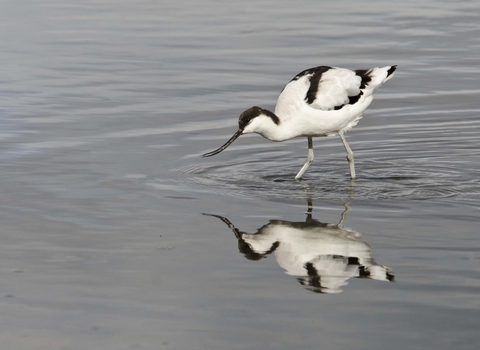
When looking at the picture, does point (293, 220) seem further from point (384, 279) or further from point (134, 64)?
point (134, 64)

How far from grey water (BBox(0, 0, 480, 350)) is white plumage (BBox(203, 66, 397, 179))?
478 mm

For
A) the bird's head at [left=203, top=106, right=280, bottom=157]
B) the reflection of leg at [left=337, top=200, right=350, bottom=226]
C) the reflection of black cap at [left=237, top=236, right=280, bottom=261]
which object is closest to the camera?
the reflection of black cap at [left=237, top=236, right=280, bottom=261]

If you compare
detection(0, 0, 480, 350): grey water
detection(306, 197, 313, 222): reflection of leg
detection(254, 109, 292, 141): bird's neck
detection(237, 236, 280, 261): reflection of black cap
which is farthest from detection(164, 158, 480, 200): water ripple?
detection(237, 236, 280, 261): reflection of black cap

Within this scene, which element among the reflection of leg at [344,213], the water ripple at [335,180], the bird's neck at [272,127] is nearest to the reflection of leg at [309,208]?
the water ripple at [335,180]

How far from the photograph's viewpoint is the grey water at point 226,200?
231 inches

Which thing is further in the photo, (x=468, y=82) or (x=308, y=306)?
(x=468, y=82)

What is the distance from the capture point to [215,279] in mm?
6621

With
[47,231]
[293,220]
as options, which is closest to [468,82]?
[293,220]

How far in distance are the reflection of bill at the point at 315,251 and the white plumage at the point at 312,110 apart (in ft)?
4.78

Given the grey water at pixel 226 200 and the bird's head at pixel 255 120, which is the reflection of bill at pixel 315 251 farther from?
the bird's head at pixel 255 120

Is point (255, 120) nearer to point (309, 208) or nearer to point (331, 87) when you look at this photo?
point (331, 87)

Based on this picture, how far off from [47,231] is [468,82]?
8066mm

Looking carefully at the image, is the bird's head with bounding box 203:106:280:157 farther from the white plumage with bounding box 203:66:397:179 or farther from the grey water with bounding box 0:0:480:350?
the grey water with bounding box 0:0:480:350

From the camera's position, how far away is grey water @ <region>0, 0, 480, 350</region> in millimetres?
5859
